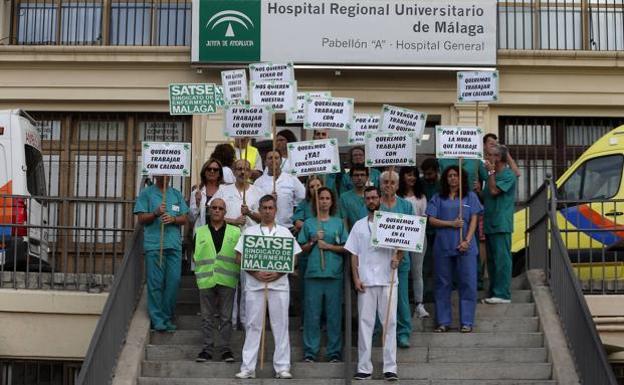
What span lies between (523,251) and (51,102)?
8911 mm

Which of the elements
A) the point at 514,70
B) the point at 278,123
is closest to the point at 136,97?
the point at 278,123

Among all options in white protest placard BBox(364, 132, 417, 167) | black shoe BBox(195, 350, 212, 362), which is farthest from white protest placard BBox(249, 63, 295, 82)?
black shoe BBox(195, 350, 212, 362)

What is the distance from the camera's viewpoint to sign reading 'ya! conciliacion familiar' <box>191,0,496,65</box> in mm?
18516

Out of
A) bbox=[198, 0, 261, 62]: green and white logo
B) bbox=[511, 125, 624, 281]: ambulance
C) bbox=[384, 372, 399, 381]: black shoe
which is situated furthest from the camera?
bbox=[198, 0, 261, 62]: green and white logo

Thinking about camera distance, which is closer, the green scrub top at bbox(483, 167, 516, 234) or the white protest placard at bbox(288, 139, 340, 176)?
the white protest placard at bbox(288, 139, 340, 176)

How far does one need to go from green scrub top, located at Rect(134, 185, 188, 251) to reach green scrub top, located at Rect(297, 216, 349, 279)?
142 centimetres

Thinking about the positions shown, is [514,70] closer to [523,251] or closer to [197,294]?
[523,251]

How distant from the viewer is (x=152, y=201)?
1236cm

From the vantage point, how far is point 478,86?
1361cm

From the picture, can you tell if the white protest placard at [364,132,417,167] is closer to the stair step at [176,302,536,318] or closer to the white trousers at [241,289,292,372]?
the stair step at [176,302,536,318]

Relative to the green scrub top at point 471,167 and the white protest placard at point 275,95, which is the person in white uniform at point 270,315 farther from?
the green scrub top at point 471,167

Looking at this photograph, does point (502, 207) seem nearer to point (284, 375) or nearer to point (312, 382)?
point (312, 382)

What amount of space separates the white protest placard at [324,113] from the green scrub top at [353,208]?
1.00 metres

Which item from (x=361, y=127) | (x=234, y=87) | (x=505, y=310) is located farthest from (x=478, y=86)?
(x=234, y=87)
